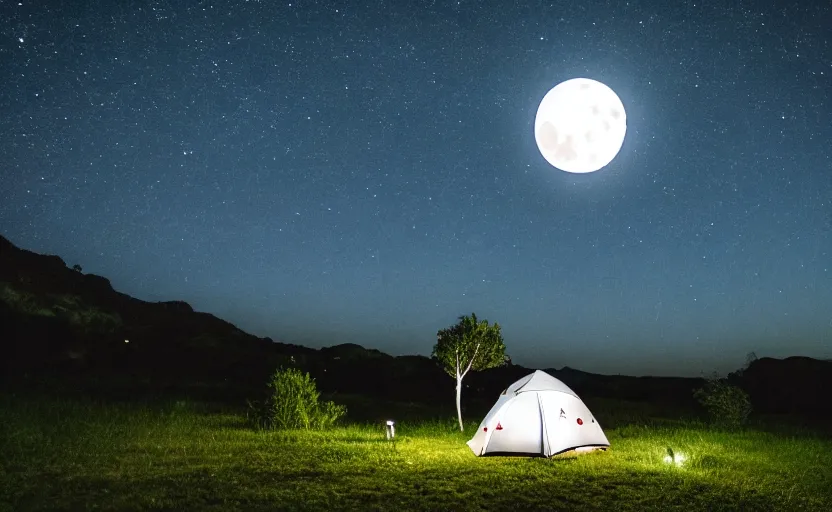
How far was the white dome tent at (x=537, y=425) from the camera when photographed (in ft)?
56.3

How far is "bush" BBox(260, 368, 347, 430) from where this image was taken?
23453 millimetres

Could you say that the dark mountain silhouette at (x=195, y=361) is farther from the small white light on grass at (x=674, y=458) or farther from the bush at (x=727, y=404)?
the small white light on grass at (x=674, y=458)

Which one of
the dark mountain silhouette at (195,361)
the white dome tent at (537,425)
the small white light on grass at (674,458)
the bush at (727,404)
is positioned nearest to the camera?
the small white light on grass at (674,458)

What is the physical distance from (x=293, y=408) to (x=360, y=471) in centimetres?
959

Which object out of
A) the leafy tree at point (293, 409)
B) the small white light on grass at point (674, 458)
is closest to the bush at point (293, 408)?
the leafy tree at point (293, 409)

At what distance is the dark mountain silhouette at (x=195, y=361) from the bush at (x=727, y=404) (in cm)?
1683

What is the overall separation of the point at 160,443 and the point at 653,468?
518 inches

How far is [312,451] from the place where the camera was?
1762cm

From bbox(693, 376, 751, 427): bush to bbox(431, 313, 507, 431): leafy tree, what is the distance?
1034cm

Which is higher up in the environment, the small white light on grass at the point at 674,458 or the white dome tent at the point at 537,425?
the white dome tent at the point at 537,425

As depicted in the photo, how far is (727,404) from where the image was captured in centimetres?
2678

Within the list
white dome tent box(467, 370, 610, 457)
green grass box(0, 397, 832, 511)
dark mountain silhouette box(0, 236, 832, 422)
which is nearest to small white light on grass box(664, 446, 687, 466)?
green grass box(0, 397, 832, 511)

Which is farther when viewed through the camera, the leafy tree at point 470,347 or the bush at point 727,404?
the bush at point 727,404

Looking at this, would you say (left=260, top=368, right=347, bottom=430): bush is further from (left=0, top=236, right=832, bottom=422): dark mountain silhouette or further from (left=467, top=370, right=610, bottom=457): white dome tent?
(left=0, top=236, right=832, bottom=422): dark mountain silhouette
